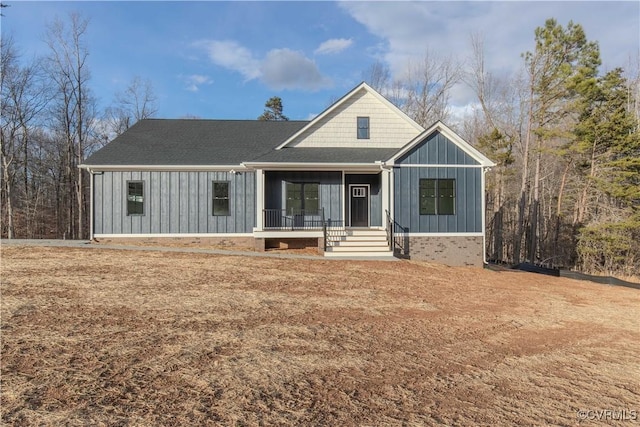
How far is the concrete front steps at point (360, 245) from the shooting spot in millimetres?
13047

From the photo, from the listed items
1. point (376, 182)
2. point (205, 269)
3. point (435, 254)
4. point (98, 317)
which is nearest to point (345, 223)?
point (376, 182)

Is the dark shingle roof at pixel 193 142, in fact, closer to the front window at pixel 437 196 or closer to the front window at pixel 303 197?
the front window at pixel 303 197

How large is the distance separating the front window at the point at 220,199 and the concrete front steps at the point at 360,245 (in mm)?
4677

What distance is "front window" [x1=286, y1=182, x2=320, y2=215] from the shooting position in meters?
15.1

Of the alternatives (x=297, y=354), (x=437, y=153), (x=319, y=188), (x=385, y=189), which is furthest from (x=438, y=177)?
(x=297, y=354)

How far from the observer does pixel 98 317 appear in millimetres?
5371

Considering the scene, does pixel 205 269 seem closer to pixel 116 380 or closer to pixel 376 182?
pixel 116 380

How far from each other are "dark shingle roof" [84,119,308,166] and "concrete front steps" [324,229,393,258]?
5.25m

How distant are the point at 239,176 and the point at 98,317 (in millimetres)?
10191

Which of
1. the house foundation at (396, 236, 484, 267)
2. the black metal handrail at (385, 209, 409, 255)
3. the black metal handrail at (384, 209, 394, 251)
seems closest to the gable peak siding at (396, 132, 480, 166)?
the black metal handrail at (384, 209, 394, 251)

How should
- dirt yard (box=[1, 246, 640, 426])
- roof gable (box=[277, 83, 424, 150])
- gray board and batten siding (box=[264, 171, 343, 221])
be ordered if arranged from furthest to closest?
1. roof gable (box=[277, 83, 424, 150])
2. gray board and batten siding (box=[264, 171, 343, 221])
3. dirt yard (box=[1, 246, 640, 426])

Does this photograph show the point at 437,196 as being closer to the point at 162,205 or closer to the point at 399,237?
the point at 399,237

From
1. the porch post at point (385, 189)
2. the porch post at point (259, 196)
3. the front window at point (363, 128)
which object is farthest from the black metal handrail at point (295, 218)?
the front window at point (363, 128)

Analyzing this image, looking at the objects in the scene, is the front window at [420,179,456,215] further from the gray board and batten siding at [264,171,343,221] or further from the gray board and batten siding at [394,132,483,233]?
the gray board and batten siding at [264,171,343,221]
